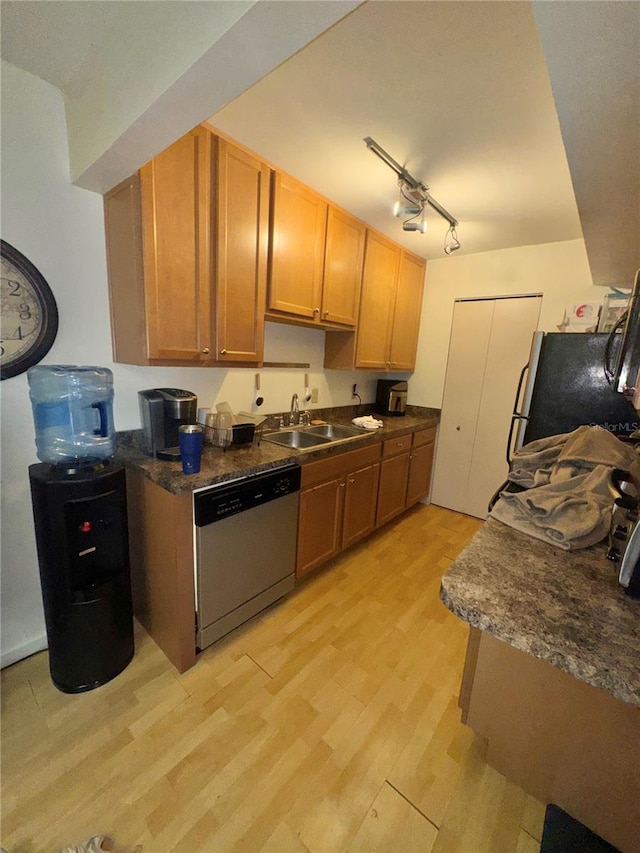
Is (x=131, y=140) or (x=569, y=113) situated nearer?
(x=569, y=113)

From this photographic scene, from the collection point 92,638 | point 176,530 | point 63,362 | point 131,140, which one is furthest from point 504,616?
point 63,362

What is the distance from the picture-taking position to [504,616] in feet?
2.24

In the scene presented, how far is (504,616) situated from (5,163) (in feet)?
7.35

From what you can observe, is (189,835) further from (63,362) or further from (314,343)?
(314,343)

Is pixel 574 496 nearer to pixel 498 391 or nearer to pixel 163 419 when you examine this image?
pixel 163 419

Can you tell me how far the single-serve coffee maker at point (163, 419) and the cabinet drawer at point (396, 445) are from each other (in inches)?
60.9

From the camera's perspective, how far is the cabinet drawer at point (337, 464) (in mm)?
1950

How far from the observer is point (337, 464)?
2.14m

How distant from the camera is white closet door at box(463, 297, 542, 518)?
2.80 m

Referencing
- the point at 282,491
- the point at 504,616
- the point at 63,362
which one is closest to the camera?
the point at 504,616

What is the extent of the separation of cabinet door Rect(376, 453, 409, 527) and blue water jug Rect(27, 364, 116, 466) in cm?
190

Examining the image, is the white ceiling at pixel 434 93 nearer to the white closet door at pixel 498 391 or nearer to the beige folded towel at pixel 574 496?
the white closet door at pixel 498 391

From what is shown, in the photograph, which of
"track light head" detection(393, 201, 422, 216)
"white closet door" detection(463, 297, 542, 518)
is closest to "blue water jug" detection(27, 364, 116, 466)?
"track light head" detection(393, 201, 422, 216)

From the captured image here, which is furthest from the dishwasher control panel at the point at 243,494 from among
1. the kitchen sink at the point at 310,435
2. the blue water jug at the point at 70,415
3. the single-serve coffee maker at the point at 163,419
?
the kitchen sink at the point at 310,435
